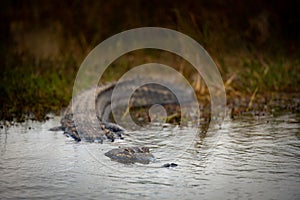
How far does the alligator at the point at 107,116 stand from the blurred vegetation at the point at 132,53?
614 millimetres

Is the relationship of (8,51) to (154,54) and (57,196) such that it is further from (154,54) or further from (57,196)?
(57,196)

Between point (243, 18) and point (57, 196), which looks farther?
point (243, 18)

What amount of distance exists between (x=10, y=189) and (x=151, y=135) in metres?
2.43

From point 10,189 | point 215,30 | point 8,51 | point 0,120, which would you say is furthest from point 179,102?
point 10,189

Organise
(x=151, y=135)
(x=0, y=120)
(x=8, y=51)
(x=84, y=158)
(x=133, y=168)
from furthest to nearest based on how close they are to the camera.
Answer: (x=8, y=51)
(x=0, y=120)
(x=151, y=135)
(x=84, y=158)
(x=133, y=168)

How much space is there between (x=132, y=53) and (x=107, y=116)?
13.4 feet

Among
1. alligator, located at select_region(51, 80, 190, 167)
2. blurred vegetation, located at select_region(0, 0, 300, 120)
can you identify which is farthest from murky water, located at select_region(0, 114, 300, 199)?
blurred vegetation, located at select_region(0, 0, 300, 120)

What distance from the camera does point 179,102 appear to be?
8492 mm

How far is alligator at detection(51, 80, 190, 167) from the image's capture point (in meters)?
4.98

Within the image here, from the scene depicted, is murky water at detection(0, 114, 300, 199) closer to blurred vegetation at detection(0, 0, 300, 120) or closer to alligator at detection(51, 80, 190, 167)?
alligator at detection(51, 80, 190, 167)

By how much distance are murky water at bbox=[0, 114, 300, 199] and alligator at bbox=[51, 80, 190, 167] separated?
133 mm

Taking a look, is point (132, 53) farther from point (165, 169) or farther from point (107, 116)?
point (165, 169)

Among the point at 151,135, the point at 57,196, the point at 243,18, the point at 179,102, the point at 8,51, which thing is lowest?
the point at 57,196

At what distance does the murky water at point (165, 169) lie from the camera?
4008mm
